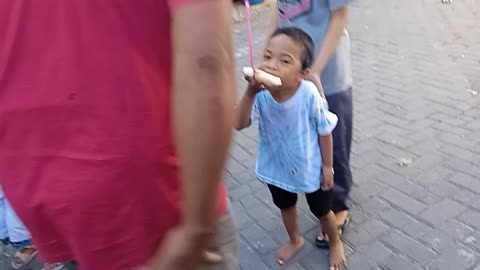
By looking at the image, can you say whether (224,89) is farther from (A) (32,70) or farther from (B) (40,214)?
(B) (40,214)

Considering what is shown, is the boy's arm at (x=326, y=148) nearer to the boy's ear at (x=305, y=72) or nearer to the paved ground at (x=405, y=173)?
the boy's ear at (x=305, y=72)

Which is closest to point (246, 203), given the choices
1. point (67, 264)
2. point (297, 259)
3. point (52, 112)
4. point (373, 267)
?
point (297, 259)

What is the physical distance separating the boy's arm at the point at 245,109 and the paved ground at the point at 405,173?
98 cm

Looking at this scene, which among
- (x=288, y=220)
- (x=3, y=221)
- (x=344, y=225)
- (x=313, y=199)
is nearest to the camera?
(x=3, y=221)

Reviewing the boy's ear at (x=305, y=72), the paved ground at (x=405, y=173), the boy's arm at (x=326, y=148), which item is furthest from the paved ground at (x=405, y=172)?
the boy's ear at (x=305, y=72)

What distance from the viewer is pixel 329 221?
9.80 ft

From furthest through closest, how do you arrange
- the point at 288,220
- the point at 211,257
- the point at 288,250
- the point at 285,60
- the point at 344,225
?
the point at 344,225 → the point at 288,250 → the point at 288,220 → the point at 285,60 → the point at 211,257

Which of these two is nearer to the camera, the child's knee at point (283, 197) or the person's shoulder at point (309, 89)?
the person's shoulder at point (309, 89)

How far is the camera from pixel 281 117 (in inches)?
103

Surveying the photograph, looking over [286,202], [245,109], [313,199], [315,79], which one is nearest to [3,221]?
[245,109]

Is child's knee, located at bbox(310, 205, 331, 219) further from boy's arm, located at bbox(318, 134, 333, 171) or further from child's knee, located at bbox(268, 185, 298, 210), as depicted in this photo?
boy's arm, located at bbox(318, 134, 333, 171)

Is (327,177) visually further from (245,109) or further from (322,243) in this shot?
(322,243)

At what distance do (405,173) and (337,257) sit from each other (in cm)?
109

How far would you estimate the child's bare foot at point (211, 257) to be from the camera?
124 cm
